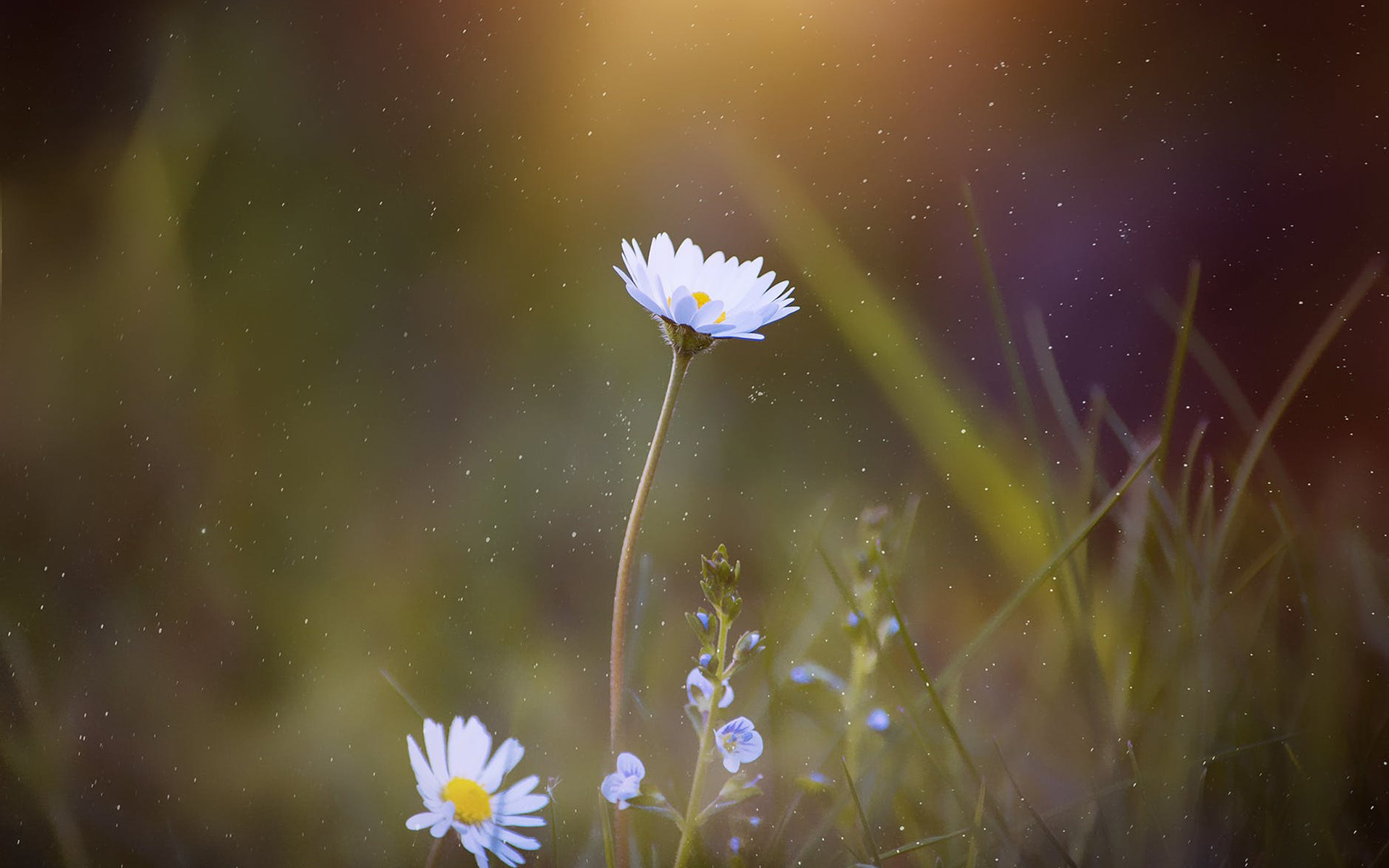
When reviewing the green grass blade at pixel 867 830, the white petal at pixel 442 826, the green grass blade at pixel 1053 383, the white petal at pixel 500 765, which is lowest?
the green grass blade at pixel 867 830

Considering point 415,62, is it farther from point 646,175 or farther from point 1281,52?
point 1281,52

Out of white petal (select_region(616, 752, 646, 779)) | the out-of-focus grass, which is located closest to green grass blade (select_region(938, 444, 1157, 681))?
the out-of-focus grass

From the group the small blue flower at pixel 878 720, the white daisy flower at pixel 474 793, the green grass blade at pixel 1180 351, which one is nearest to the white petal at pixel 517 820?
the white daisy flower at pixel 474 793

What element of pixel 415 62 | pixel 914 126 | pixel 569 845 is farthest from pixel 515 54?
pixel 569 845

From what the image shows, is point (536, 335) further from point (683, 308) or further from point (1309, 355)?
point (1309, 355)

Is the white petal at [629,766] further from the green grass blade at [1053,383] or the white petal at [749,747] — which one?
the green grass blade at [1053,383]

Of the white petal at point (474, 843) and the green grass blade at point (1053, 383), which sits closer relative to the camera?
the white petal at point (474, 843)

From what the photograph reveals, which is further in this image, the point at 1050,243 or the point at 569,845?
the point at 1050,243
